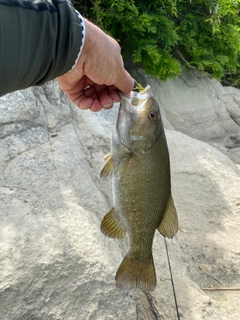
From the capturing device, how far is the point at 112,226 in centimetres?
221

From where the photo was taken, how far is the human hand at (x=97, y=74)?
5.48 feet

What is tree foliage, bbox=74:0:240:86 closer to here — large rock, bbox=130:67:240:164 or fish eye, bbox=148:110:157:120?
large rock, bbox=130:67:240:164

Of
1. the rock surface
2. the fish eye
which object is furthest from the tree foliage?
the fish eye

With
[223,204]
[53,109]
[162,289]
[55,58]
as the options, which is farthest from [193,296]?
[53,109]

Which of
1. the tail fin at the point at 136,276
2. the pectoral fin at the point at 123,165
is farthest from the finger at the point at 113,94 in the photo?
the tail fin at the point at 136,276

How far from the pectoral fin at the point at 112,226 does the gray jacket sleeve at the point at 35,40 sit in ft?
3.02

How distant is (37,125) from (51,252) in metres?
1.58

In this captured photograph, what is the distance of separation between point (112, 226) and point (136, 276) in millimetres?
284

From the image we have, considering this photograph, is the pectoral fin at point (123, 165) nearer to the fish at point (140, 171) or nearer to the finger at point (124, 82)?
the fish at point (140, 171)

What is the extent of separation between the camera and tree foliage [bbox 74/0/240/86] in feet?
17.5

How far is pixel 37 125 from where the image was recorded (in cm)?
401

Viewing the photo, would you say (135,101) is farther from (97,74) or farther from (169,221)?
(169,221)

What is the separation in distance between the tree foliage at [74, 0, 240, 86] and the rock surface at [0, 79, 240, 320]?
1208mm

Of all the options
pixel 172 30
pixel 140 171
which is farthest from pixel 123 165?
pixel 172 30
